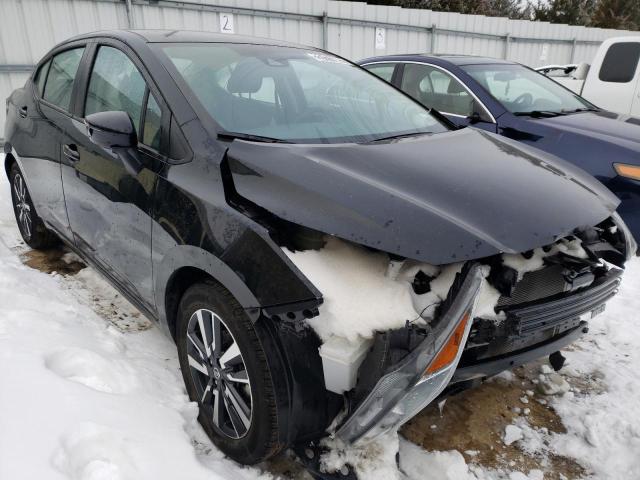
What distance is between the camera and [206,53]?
2.49 metres

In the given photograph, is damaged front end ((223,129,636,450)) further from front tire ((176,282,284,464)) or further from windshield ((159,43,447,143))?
windshield ((159,43,447,143))

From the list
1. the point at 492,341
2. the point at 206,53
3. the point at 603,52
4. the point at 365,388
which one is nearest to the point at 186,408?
the point at 365,388

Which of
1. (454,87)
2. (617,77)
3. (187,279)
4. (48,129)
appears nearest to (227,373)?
(187,279)

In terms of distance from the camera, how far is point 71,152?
2824 millimetres

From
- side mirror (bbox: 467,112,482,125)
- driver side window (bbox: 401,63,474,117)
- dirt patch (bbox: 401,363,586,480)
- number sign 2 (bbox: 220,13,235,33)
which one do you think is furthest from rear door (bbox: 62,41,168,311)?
number sign 2 (bbox: 220,13,235,33)

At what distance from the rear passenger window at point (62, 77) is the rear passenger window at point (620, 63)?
6167mm

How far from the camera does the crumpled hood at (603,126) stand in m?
4.19

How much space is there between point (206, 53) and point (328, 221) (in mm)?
1318

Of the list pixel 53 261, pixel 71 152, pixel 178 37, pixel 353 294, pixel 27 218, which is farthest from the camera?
pixel 27 218

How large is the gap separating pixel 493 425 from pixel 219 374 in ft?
4.28

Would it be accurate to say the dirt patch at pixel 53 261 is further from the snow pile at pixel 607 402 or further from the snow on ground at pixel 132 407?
the snow pile at pixel 607 402

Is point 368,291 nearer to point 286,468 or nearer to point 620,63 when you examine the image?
point 286,468

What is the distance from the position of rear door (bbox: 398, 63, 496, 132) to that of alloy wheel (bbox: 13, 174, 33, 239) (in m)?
3.37

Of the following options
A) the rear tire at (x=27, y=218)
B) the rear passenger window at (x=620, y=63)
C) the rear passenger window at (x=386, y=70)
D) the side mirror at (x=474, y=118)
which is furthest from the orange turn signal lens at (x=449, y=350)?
the rear passenger window at (x=620, y=63)
